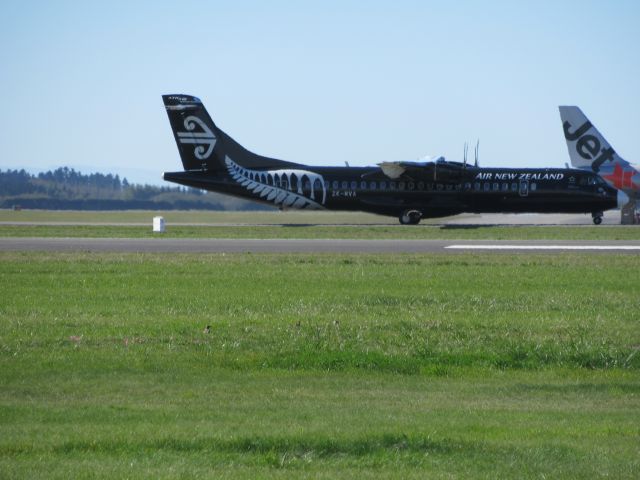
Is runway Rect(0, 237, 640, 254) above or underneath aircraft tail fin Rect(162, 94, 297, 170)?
underneath

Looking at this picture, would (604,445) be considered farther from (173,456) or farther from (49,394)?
(49,394)

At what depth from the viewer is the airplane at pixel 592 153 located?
216 feet

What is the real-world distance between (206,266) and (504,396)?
17272 mm

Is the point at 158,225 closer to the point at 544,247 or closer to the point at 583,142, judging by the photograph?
the point at 544,247

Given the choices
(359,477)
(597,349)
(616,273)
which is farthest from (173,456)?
(616,273)

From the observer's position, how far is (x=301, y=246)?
1495 inches

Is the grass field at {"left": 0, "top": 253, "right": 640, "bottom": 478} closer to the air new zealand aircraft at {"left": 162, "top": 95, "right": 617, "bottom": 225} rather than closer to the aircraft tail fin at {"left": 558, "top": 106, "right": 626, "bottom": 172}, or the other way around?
the air new zealand aircraft at {"left": 162, "top": 95, "right": 617, "bottom": 225}

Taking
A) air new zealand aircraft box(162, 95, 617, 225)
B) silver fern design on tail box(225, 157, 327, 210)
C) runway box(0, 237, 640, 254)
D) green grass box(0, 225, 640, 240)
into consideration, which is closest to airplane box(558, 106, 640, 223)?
air new zealand aircraft box(162, 95, 617, 225)

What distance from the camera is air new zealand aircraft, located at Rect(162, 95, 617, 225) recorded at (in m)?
58.0

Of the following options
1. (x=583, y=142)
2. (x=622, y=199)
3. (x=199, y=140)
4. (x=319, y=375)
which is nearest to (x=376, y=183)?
(x=199, y=140)

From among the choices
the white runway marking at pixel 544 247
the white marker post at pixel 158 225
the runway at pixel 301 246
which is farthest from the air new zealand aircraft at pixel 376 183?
the white runway marking at pixel 544 247

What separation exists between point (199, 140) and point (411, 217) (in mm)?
12712

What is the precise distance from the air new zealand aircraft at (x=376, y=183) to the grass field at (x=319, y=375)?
33123mm

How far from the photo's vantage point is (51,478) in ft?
24.8
